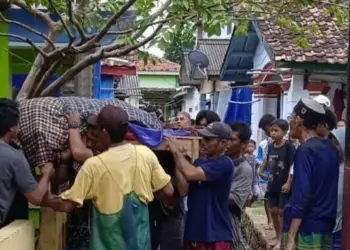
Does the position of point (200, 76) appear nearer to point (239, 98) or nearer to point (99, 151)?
point (239, 98)

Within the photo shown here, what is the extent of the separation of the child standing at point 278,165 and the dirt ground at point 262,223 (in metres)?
0.19

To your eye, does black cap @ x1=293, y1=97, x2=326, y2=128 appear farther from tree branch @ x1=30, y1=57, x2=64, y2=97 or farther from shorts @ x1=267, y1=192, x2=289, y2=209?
shorts @ x1=267, y1=192, x2=289, y2=209

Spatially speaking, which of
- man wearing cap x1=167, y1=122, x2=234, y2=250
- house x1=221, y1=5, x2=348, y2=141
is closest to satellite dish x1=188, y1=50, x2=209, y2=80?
house x1=221, y1=5, x2=348, y2=141

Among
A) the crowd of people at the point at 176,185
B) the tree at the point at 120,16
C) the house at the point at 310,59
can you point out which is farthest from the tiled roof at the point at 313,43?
the crowd of people at the point at 176,185

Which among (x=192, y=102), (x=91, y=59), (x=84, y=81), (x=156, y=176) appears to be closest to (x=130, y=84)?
(x=192, y=102)

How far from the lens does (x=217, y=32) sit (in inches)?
277

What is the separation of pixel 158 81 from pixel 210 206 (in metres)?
32.6

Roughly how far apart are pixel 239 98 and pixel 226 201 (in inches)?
552

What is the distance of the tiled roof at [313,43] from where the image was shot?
39.7ft

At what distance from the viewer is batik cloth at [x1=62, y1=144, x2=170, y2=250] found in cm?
474

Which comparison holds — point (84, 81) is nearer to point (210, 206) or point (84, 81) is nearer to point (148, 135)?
point (148, 135)

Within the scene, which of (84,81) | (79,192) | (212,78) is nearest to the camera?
(79,192)

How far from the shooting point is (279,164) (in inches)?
356

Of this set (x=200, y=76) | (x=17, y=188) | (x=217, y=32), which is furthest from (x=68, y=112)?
(x=200, y=76)
